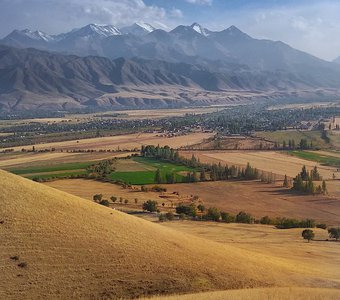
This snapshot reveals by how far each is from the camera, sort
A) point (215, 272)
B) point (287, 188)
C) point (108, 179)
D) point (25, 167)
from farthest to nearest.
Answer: point (25, 167), point (108, 179), point (287, 188), point (215, 272)

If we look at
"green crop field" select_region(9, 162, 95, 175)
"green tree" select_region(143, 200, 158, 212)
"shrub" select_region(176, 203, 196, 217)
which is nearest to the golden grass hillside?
"shrub" select_region(176, 203, 196, 217)

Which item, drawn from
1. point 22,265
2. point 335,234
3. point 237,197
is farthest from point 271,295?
point 237,197

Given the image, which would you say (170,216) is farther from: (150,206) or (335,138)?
(335,138)

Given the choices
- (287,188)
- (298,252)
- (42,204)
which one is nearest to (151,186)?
(287,188)

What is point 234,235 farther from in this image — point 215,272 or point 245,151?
point 245,151

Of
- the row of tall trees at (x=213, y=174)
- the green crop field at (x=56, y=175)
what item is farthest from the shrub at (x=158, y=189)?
the green crop field at (x=56, y=175)

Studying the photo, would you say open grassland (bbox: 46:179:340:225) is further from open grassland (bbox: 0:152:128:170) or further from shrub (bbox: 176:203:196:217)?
open grassland (bbox: 0:152:128:170)
